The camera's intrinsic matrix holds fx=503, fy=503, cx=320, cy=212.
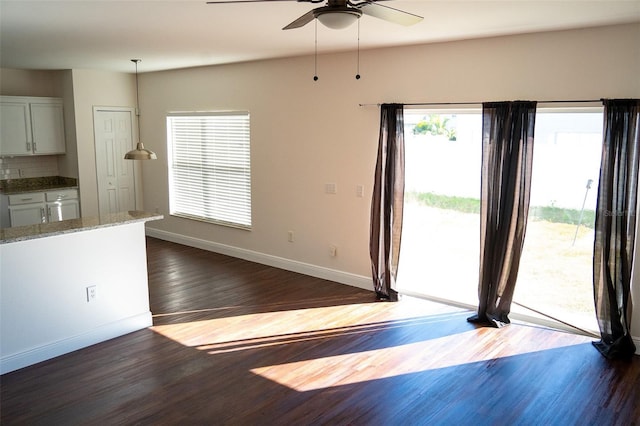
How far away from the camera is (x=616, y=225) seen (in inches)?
159

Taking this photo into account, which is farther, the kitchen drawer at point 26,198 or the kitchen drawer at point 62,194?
the kitchen drawer at point 62,194

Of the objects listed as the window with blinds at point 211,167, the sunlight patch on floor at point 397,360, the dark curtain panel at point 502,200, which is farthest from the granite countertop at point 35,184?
the dark curtain panel at point 502,200

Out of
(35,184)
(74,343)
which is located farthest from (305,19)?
(35,184)

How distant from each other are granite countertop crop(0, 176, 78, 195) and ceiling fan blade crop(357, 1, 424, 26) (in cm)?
630

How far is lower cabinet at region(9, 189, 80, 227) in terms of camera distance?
7.01 meters

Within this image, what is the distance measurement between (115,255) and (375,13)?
10.2 ft

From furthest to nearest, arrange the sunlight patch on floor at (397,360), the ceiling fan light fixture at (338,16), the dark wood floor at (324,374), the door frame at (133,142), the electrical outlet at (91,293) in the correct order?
the door frame at (133,142) < the electrical outlet at (91,293) < the sunlight patch on floor at (397,360) < the dark wood floor at (324,374) < the ceiling fan light fixture at (338,16)

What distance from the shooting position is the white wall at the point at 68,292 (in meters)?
3.79

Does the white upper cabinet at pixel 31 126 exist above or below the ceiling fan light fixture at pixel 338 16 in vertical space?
below

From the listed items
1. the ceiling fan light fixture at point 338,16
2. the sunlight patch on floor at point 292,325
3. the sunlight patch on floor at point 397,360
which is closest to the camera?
the ceiling fan light fixture at point 338,16

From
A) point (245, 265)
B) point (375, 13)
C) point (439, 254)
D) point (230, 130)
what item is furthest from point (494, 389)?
point (230, 130)

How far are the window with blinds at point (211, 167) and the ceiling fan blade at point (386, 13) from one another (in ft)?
14.2

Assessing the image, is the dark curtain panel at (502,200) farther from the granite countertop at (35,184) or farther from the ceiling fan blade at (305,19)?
the granite countertop at (35,184)

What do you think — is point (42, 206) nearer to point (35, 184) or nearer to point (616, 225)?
point (35, 184)
